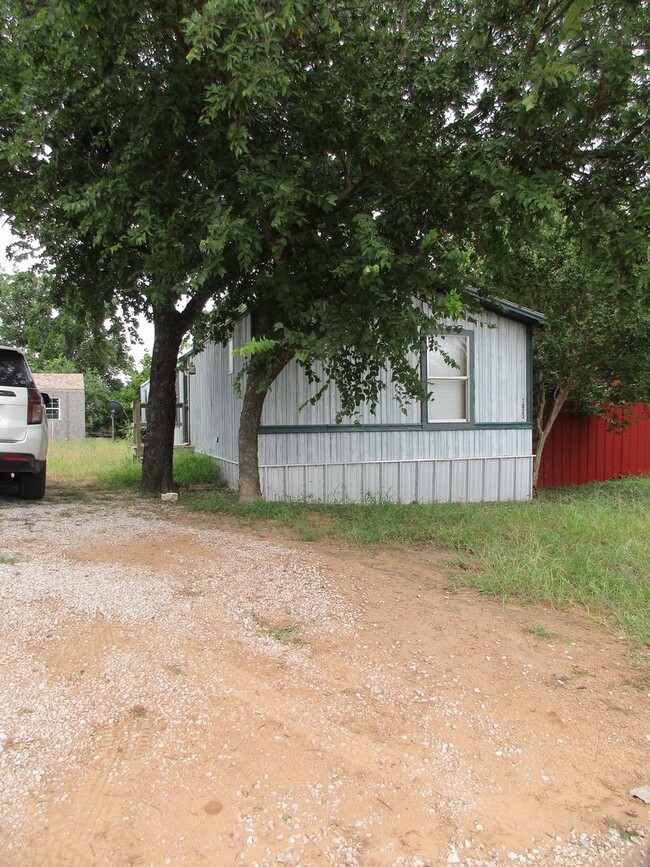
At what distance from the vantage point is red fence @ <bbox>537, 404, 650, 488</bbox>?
43.0 feet

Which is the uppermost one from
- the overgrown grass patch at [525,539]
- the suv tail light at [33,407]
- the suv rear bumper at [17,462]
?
the suv tail light at [33,407]

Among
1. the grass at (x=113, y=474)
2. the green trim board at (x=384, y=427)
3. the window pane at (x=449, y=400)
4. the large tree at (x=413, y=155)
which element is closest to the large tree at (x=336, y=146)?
the large tree at (x=413, y=155)

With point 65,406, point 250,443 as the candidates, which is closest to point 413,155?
point 250,443

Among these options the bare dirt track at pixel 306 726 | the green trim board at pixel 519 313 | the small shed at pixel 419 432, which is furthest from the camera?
the green trim board at pixel 519 313

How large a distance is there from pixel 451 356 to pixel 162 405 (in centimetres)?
497

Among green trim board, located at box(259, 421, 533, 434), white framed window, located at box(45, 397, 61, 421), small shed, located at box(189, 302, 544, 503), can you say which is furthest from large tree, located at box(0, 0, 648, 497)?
white framed window, located at box(45, 397, 61, 421)

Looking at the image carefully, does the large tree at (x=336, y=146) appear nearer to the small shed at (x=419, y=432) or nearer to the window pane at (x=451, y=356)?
the small shed at (x=419, y=432)

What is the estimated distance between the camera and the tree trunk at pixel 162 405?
9.19 m

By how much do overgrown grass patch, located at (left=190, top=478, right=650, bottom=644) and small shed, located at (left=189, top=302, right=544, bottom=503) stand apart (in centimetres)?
108

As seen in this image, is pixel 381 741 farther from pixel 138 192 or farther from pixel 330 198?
pixel 138 192

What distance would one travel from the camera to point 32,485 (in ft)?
25.6

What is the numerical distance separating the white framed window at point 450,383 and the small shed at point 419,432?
0.7 inches

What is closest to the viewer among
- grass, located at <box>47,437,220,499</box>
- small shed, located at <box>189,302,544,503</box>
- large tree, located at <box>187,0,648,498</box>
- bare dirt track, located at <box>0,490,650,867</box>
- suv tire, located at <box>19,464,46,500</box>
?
bare dirt track, located at <box>0,490,650,867</box>

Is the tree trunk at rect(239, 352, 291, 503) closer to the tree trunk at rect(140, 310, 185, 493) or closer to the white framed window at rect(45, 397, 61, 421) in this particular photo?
the tree trunk at rect(140, 310, 185, 493)
